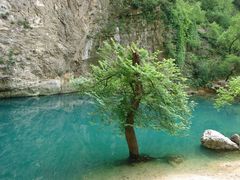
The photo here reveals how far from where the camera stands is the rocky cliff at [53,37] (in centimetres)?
3036

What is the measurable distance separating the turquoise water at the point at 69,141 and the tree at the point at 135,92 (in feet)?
7.14

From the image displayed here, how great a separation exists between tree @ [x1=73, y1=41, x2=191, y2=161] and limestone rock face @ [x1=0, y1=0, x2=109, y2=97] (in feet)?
57.7

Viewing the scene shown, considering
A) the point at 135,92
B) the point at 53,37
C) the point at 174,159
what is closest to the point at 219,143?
the point at 174,159

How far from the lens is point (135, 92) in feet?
45.9

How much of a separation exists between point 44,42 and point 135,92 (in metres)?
20.8

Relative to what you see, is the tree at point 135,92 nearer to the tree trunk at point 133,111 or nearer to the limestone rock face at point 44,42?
the tree trunk at point 133,111

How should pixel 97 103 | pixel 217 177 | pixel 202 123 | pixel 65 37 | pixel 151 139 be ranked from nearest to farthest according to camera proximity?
pixel 217 177 → pixel 97 103 → pixel 151 139 → pixel 202 123 → pixel 65 37

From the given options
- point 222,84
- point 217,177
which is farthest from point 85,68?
point 217,177

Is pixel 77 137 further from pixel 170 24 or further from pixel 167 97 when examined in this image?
pixel 170 24

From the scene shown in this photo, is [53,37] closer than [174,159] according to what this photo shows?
No

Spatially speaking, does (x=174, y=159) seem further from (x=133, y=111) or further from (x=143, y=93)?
(x=143, y=93)

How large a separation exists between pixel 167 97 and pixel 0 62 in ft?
66.3

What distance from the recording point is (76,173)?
1341 centimetres

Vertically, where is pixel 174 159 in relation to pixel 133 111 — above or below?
below
